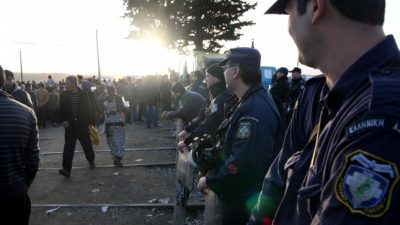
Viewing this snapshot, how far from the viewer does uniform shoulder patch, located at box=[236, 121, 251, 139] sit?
9.05 ft

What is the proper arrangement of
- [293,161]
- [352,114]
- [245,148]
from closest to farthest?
[352,114] → [293,161] → [245,148]

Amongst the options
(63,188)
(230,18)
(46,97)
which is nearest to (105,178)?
(63,188)

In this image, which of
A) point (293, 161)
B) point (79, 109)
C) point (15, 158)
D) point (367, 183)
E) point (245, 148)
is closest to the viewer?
point (367, 183)

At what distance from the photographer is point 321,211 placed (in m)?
1.04

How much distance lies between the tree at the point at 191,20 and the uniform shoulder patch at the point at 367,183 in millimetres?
32454

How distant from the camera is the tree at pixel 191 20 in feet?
107

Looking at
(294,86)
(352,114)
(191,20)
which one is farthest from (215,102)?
(191,20)

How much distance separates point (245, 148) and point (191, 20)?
31.2 metres

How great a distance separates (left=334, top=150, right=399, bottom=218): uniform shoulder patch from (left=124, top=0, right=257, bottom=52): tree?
106ft

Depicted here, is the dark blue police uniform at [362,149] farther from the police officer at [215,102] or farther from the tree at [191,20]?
the tree at [191,20]

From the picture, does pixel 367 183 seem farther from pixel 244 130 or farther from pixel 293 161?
pixel 244 130

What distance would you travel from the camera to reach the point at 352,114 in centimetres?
101

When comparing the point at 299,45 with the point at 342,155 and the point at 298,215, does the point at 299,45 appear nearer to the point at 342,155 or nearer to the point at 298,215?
the point at 342,155

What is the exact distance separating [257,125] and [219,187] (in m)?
0.57
